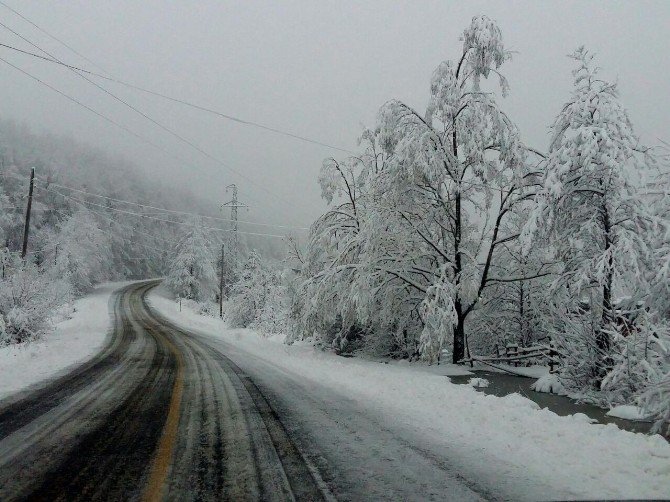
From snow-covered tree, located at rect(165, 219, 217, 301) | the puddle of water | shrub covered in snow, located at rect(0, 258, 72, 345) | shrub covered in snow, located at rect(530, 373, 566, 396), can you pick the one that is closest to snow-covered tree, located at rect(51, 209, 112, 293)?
snow-covered tree, located at rect(165, 219, 217, 301)

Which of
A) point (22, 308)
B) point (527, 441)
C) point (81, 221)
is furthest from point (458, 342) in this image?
point (81, 221)

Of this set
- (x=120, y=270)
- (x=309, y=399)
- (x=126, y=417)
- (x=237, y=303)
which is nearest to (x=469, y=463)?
(x=309, y=399)

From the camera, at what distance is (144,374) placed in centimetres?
996

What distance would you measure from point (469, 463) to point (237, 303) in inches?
1199

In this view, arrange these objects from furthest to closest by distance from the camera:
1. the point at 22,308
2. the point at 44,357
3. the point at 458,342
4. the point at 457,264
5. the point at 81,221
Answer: the point at 81,221 < the point at 22,308 < the point at 458,342 < the point at 457,264 < the point at 44,357

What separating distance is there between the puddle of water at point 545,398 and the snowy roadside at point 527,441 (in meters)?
1.09

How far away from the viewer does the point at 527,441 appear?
5266 mm

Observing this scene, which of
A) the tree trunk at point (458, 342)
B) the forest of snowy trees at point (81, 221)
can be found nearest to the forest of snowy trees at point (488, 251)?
the tree trunk at point (458, 342)

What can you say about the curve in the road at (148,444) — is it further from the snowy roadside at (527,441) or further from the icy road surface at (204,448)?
the snowy roadside at (527,441)

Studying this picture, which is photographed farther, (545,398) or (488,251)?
(488,251)

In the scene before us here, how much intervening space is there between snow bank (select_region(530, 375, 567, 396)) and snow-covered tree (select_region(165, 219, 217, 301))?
163ft

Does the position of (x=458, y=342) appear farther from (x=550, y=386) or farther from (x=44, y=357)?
(x=44, y=357)

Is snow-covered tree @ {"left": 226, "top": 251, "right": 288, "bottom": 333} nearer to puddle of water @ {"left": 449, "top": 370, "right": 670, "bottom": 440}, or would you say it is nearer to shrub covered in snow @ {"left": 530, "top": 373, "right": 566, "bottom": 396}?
puddle of water @ {"left": 449, "top": 370, "right": 670, "bottom": 440}

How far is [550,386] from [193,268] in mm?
51908
